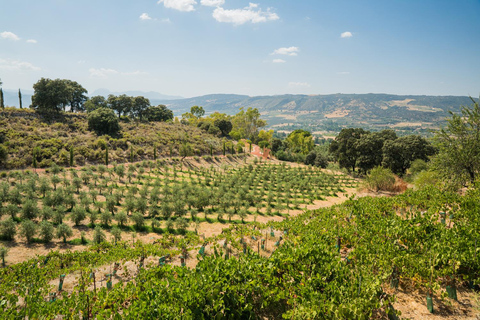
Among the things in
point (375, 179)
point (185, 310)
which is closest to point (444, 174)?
point (375, 179)

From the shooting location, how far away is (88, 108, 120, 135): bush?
48625 mm

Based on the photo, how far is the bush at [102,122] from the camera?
1914 inches

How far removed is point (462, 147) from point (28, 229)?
28552 mm

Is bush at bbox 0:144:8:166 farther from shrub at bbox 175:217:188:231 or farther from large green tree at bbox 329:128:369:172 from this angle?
large green tree at bbox 329:128:369:172

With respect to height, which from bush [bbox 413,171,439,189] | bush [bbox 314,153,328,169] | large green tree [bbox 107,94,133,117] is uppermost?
large green tree [bbox 107,94,133,117]

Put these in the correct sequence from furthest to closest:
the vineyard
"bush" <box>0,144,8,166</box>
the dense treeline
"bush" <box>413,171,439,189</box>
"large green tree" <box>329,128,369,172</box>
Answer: "large green tree" <box>329,128,369,172</box> → the dense treeline → "bush" <box>0,144,8,166</box> → "bush" <box>413,171,439,189</box> → the vineyard

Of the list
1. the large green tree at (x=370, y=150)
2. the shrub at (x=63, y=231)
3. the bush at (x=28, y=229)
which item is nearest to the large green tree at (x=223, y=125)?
the large green tree at (x=370, y=150)

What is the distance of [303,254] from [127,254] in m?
8.77

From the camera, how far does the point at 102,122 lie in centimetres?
4866

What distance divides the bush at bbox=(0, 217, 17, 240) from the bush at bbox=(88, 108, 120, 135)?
125ft

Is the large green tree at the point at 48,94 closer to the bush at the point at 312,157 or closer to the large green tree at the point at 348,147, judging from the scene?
the bush at the point at 312,157

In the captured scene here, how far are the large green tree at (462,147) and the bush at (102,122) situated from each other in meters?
53.7

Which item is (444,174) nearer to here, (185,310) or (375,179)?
(375,179)

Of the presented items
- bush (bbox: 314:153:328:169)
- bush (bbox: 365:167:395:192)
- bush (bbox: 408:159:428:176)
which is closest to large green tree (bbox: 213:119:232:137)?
bush (bbox: 314:153:328:169)
